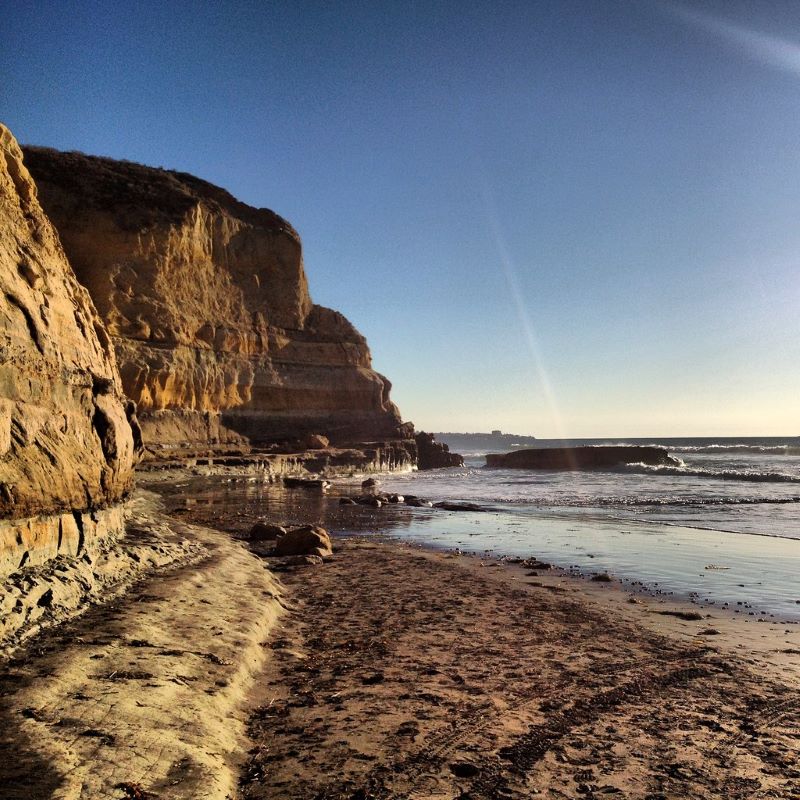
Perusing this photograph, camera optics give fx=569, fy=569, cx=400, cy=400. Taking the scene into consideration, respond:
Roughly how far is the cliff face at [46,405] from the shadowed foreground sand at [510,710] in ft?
8.04

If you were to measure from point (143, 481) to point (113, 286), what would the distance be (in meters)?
16.3

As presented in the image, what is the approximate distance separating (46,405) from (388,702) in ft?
13.5

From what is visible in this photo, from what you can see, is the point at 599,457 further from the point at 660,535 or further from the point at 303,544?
the point at 303,544

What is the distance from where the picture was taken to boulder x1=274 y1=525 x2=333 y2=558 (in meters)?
10.8

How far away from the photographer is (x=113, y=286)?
35.5 metres

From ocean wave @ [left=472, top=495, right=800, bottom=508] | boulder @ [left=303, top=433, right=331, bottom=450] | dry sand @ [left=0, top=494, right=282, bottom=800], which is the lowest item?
ocean wave @ [left=472, top=495, right=800, bottom=508]

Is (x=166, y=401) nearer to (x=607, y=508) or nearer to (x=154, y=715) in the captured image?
(x=607, y=508)

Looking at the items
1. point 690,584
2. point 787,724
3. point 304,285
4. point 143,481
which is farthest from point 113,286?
point 787,724

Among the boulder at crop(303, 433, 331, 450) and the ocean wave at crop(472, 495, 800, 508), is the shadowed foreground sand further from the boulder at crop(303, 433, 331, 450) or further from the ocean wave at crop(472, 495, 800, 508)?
the boulder at crop(303, 433, 331, 450)

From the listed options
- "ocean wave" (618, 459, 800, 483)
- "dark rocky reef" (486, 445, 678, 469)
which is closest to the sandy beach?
"ocean wave" (618, 459, 800, 483)

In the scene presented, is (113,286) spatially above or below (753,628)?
above

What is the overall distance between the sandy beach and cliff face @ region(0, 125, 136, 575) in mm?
969

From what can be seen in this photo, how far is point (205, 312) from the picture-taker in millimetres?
41594

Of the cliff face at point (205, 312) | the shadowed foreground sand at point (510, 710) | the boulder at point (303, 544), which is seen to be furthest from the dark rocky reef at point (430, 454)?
the shadowed foreground sand at point (510, 710)
